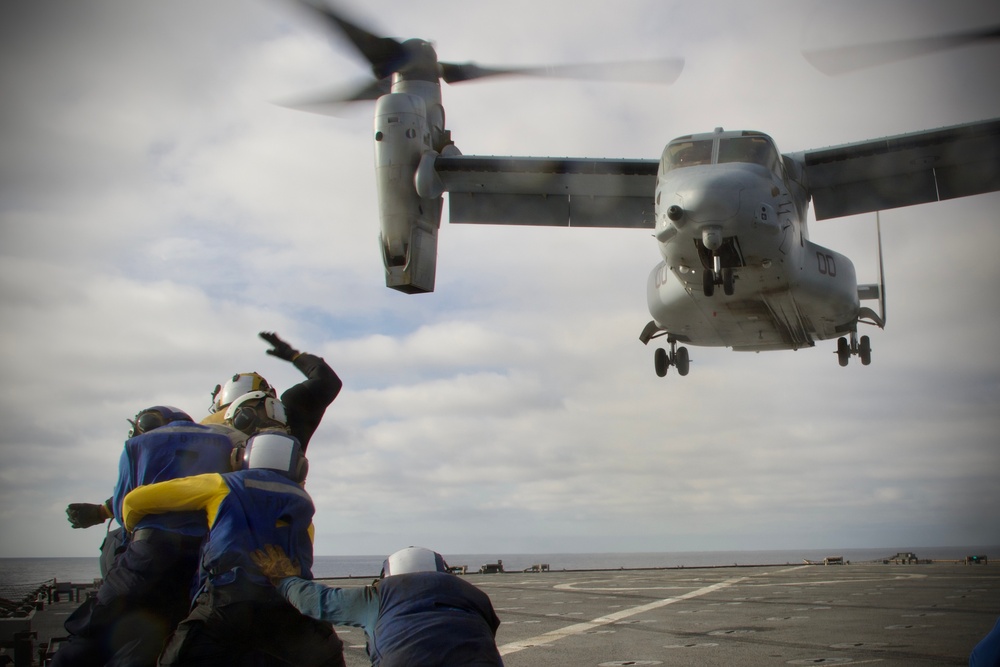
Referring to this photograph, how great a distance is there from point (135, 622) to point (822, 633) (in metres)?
8.90

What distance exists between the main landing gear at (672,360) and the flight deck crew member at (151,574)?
1705 centimetres

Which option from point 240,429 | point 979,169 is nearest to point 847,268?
point 979,169

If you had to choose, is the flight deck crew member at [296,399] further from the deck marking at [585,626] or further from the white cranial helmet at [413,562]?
the deck marking at [585,626]

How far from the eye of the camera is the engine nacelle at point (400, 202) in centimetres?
1719

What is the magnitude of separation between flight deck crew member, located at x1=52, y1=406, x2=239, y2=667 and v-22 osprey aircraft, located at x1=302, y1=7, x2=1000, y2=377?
10739mm

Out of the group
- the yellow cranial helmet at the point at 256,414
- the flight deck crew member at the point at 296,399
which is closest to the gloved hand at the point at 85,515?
the flight deck crew member at the point at 296,399

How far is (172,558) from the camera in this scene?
4.72m

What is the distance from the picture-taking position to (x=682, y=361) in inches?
836

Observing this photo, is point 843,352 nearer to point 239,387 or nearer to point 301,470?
point 239,387

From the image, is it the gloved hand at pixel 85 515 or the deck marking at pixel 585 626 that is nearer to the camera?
the gloved hand at pixel 85 515

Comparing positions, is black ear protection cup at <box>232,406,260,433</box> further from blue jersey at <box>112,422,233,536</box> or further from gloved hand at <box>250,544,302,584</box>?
gloved hand at <box>250,544,302,584</box>

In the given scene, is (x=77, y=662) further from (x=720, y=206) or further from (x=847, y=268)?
(x=847, y=268)

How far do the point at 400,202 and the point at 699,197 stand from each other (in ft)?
20.0

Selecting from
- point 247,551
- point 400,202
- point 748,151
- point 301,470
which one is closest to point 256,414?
point 301,470
